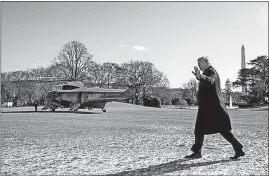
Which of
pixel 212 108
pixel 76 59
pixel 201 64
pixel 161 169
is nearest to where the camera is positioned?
pixel 201 64

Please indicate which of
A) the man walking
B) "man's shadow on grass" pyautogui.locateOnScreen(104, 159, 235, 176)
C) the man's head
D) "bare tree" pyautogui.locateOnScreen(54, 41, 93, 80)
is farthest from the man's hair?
"man's shadow on grass" pyautogui.locateOnScreen(104, 159, 235, 176)

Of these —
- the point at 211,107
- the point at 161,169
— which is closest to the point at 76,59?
the point at 211,107

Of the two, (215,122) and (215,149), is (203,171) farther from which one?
(215,149)

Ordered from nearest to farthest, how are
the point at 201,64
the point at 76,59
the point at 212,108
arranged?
the point at 201,64 < the point at 212,108 < the point at 76,59

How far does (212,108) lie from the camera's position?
259cm

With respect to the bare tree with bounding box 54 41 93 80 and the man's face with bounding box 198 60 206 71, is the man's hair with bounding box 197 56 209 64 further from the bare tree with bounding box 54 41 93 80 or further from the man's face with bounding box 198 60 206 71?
the bare tree with bounding box 54 41 93 80

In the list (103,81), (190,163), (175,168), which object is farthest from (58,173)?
(103,81)

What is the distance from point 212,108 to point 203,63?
59cm

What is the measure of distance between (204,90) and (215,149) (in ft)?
18.6

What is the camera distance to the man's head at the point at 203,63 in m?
2.16

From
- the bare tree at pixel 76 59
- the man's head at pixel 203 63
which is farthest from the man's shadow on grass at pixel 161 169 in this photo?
the man's head at pixel 203 63

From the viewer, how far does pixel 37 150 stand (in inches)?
294

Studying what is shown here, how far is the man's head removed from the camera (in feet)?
7.08

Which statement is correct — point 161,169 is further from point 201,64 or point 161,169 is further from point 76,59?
point 201,64
